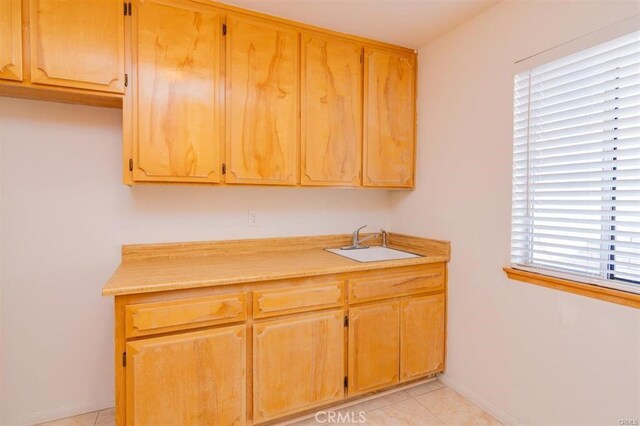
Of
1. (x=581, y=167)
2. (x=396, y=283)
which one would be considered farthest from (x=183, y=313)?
(x=581, y=167)

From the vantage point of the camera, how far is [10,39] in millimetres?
1494

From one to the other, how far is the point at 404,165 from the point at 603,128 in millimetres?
1195

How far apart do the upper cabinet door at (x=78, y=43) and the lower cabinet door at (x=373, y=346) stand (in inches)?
71.9

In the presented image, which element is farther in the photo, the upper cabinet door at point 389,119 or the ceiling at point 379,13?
the upper cabinet door at point 389,119

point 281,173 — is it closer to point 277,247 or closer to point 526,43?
point 277,247

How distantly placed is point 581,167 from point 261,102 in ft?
5.55

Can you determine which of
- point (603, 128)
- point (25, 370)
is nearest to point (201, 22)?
point (603, 128)

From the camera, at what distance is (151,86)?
1749 millimetres

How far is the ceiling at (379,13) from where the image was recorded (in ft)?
6.18

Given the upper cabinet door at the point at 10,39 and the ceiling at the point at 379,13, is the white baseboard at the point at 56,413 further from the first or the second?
the ceiling at the point at 379,13

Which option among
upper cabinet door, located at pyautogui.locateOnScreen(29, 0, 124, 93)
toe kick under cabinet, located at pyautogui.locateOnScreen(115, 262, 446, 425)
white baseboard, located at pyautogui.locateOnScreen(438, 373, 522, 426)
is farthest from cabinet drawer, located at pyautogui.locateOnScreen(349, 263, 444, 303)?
upper cabinet door, located at pyautogui.locateOnScreen(29, 0, 124, 93)

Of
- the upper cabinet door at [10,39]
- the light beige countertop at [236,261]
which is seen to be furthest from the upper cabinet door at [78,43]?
the light beige countertop at [236,261]

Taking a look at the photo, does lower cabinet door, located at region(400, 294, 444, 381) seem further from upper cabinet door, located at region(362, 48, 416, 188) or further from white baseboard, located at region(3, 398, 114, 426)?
white baseboard, located at region(3, 398, 114, 426)

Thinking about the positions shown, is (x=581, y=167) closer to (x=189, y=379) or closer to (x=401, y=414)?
(x=401, y=414)
